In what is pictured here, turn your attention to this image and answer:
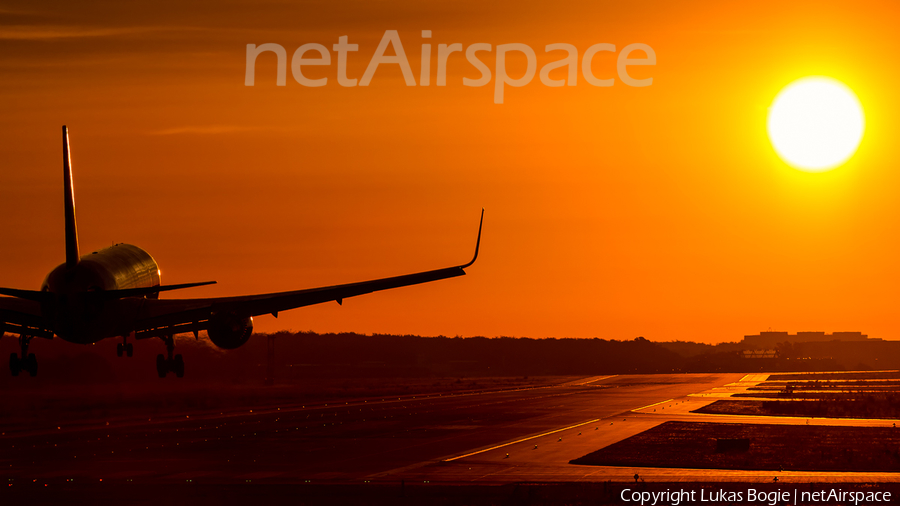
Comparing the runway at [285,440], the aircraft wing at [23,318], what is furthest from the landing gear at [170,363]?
the runway at [285,440]

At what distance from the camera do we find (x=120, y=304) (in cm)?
3922

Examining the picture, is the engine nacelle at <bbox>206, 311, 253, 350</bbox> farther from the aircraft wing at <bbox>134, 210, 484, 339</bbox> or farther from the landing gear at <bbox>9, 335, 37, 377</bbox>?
the landing gear at <bbox>9, 335, 37, 377</bbox>

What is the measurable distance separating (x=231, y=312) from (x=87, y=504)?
21.0 m

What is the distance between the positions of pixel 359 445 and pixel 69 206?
154ft

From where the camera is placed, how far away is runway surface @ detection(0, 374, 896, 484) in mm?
65250

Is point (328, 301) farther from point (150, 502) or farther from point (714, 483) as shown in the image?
point (714, 483)

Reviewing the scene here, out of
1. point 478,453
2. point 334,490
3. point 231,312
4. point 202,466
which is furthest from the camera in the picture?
point 478,453

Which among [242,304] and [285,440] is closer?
[242,304]

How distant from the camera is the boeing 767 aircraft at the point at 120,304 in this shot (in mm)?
37625

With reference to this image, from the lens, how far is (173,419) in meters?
112

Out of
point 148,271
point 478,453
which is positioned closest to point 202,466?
point 478,453

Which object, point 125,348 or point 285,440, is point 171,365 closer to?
point 125,348

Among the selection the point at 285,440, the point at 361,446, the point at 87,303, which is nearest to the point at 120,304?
the point at 87,303

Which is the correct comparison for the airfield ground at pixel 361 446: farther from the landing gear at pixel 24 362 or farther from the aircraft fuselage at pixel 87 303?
the aircraft fuselage at pixel 87 303
